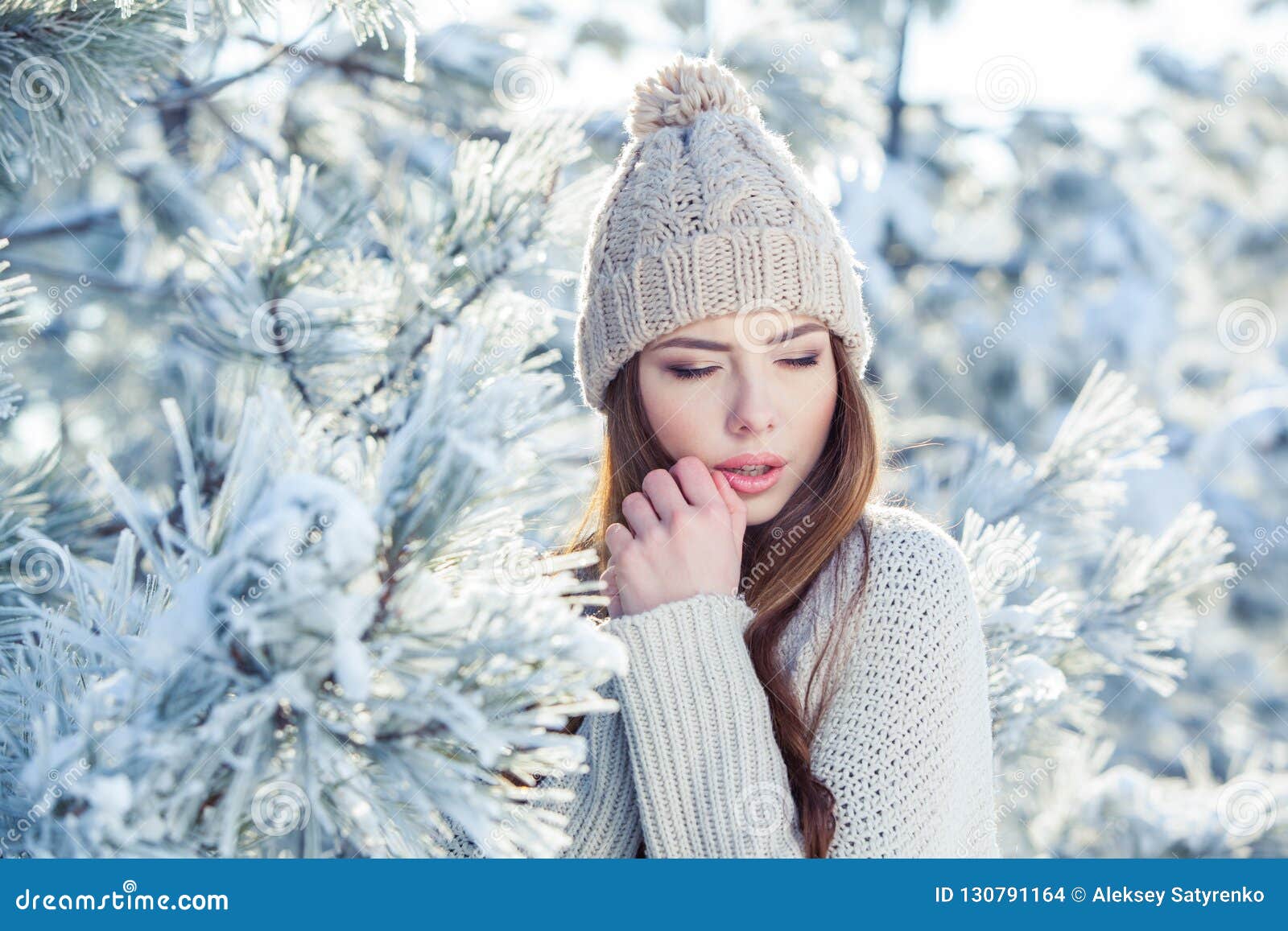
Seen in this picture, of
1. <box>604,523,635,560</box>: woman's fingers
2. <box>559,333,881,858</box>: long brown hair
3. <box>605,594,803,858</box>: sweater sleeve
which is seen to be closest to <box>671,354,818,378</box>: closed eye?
<box>559,333,881,858</box>: long brown hair

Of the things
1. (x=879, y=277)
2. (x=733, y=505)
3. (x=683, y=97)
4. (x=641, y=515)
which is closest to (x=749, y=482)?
(x=733, y=505)

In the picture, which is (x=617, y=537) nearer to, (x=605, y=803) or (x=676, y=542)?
(x=676, y=542)

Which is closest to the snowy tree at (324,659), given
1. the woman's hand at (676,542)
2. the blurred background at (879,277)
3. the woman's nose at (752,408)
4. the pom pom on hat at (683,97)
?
the blurred background at (879,277)

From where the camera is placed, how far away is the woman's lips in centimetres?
138

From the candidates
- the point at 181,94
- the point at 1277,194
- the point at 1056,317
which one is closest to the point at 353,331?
the point at 181,94

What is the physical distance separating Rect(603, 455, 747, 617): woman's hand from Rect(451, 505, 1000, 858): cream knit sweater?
4cm

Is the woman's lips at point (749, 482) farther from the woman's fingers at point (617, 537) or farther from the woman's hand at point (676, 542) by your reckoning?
the woman's fingers at point (617, 537)

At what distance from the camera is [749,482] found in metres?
1.38

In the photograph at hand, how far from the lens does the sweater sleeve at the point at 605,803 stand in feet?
4.08

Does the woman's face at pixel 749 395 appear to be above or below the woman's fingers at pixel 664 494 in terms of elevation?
above

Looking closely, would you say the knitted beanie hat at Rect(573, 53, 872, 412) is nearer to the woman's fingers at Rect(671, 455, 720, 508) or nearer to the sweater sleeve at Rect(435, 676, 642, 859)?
the woman's fingers at Rect(671, 455, 720, 508)

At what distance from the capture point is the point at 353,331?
1.14 meters

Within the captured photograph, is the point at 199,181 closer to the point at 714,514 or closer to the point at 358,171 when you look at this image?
the point at 358,171

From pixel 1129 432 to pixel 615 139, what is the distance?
4.99 ft
